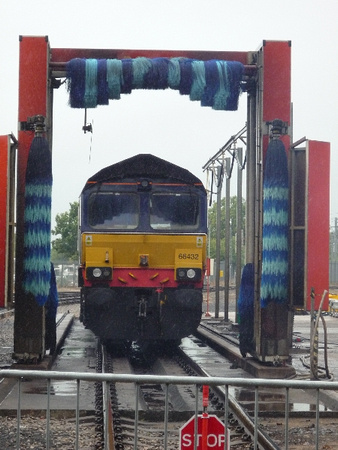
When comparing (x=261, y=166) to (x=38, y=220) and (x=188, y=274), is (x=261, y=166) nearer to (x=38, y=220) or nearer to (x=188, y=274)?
(x=188, y=274)

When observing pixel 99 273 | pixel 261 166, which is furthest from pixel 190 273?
pixel 261 166

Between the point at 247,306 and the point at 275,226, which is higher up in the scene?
the point at 275,226

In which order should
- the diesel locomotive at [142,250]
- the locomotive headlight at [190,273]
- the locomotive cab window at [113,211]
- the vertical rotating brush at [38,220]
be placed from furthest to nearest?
the locomotive cab window at [113,211] → the locomotive headlight at [190,273] → the diesel locomotive at [142,250] → the vertical rotating brush at [38,220]

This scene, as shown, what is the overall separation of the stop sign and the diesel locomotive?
786cm

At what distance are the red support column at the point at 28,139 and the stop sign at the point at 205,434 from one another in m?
6.72

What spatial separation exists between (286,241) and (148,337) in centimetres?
320

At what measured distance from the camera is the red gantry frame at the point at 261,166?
40.5 ft

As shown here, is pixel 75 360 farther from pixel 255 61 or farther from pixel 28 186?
pixel 255 61

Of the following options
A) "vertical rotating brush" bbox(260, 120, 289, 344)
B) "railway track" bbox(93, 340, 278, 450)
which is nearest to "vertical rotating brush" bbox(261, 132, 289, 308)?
"vertical rotating brush" bbox(260, 120, 289, 344)

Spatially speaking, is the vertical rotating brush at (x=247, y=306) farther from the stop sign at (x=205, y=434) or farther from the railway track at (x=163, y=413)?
the stop sign at (x=205, y=434)

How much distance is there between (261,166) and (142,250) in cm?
268

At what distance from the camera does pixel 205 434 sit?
584 centimetres

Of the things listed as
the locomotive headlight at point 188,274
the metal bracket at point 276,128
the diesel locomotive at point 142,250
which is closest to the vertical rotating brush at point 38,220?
the diesel locomotive at point 142,250

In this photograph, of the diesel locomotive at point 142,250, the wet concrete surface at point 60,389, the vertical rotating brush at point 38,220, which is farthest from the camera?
the diesel locomotive at point 142,250
